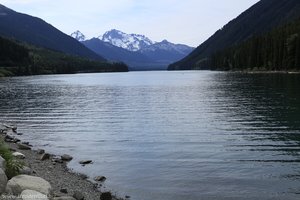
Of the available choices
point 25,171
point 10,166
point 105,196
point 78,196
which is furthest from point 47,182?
point 25,171

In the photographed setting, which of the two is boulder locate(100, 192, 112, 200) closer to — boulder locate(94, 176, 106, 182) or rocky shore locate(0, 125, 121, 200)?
rocky shore locate(0, 125, 121, 200)

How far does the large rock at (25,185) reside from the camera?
19.4 meters

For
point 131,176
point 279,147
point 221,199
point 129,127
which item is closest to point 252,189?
point 221,199

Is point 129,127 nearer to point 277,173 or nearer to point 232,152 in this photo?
point 232,152

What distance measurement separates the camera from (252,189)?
2483 cm

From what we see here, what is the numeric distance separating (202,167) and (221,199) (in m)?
6.56

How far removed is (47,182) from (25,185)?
84.5 inches

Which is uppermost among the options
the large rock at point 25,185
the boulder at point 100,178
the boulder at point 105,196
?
the large rock at point 25,185

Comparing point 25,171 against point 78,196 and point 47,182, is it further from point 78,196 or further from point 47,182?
point 78,196

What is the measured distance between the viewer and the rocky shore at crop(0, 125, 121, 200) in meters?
19.0

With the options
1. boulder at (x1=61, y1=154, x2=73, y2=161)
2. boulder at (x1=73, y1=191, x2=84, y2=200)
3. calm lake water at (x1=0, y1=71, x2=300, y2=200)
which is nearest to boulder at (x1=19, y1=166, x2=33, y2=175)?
boulder at (x1=73, y1=191, x2=84, y2=200)

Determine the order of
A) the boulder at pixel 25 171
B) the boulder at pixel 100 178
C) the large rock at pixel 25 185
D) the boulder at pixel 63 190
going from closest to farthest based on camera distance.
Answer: the large rock at pixel 25 185, the boulder at pixel 63 190, the boulder at pixel 25 171, the boulder at pixel 100 178

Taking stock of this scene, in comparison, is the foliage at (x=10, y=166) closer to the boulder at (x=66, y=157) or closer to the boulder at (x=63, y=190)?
the boulder at (x=63, y=190)

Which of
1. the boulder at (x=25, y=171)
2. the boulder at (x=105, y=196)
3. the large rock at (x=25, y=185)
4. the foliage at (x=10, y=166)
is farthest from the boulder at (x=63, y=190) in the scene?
the boulder at (x=25, y=171)
